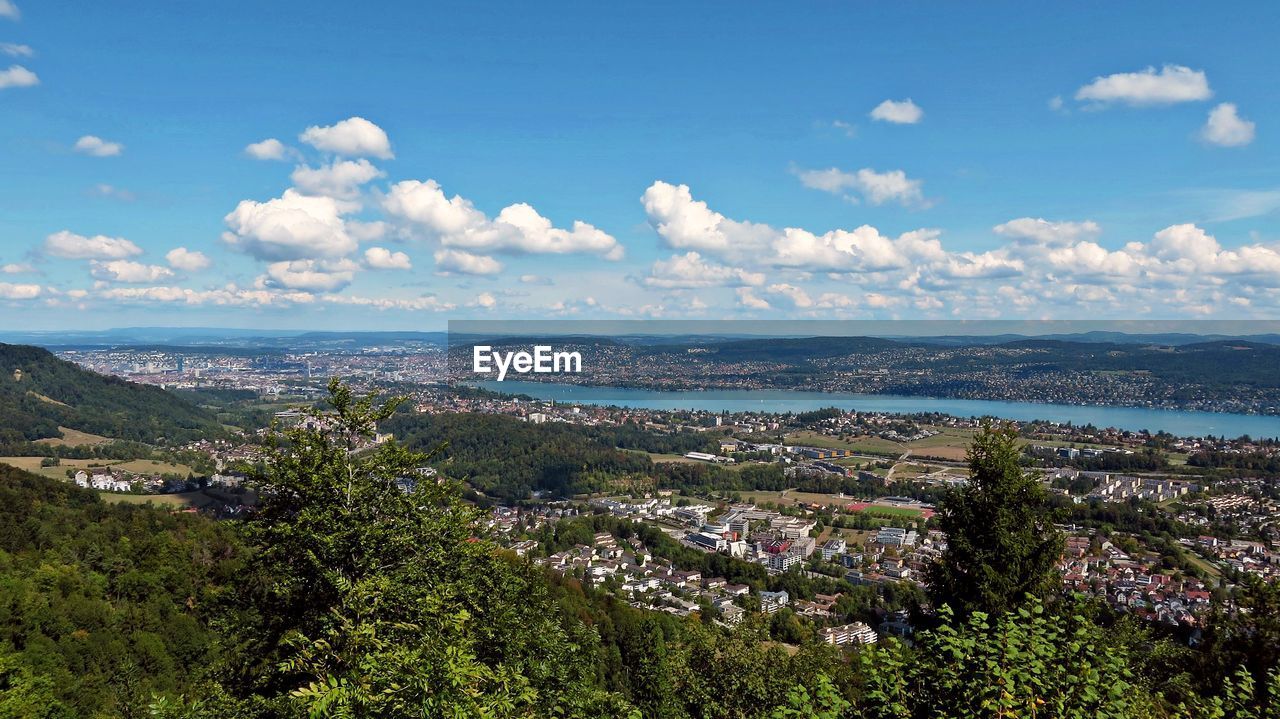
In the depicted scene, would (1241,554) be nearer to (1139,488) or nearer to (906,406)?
(1139,488)

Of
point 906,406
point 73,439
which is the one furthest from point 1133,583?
point 906,406

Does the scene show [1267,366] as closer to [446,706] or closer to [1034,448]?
[1034,448]

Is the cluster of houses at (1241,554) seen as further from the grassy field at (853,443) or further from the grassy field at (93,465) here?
the grassy field at (93,465)

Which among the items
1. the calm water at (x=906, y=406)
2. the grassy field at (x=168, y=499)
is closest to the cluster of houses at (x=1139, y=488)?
the calm water at (x=906, y=406)

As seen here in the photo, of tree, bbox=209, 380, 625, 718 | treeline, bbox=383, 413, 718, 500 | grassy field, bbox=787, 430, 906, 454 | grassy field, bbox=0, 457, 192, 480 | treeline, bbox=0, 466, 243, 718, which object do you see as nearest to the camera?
tree, bbox=209, 380, 625, 718

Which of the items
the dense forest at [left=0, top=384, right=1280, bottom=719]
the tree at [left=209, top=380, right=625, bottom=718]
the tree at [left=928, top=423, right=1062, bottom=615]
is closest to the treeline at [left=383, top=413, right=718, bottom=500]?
the dense forest at [left=0, top=384, right=1280, bottom=719]

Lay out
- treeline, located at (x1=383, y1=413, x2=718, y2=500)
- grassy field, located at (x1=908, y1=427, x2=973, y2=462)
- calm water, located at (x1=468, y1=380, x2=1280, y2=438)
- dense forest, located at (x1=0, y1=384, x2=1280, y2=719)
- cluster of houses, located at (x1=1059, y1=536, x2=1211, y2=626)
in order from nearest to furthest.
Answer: dense forest, located at (x1=0, y1=384, x2=1280, y2=719) → cluster of houses, located at (x1=1059, y1=536, x2=1211, y2=626) → treeline, located at (x1=383, y1=413, x2=718, y2=500) → grassy field, located at (x1=908, y1=427, x2=973, y2=462) → calm water, located at (x1=468, y1=380, x2=1280, y2=438)

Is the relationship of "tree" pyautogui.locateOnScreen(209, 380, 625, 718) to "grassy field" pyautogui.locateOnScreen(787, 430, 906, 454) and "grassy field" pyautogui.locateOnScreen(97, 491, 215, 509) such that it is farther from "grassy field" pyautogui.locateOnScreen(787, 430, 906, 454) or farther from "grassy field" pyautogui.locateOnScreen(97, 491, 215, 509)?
"grassy field" pyautogui.locateOnScreen(787, 430, 906, 454)

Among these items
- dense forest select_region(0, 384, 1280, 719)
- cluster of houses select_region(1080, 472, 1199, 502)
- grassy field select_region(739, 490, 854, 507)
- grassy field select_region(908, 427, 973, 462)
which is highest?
dense forest select_region(0, 384, 1280, 719)
